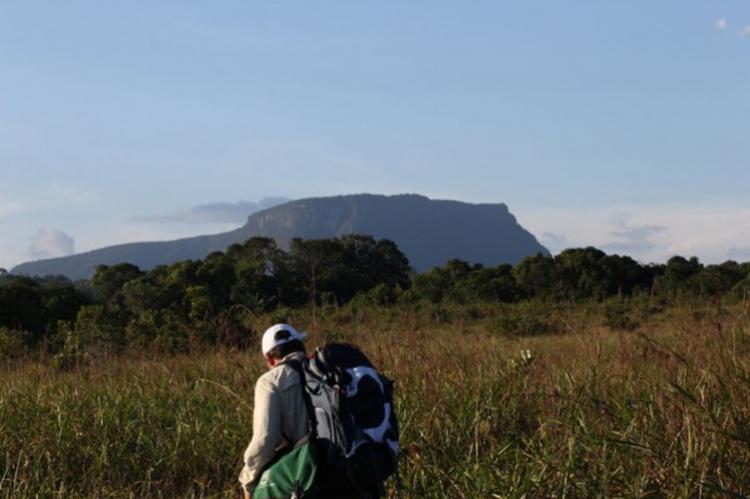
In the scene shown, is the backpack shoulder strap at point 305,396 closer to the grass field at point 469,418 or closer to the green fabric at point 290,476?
the green fabric at point 290,476

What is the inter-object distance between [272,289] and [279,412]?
16356 millimetres

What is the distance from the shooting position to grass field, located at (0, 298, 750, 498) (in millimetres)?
5250

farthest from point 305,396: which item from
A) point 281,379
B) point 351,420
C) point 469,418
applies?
point 469,418

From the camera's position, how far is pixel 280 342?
4.78 meters

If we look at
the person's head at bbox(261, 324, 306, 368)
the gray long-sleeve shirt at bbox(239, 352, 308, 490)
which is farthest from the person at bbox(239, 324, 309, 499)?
the person's head at bbox(261, 324, 306, 368)

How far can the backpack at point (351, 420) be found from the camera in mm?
4398

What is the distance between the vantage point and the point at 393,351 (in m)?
8.40

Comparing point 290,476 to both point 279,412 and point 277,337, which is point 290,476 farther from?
point 277,337

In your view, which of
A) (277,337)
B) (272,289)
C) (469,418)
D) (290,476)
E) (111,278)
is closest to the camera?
(290,476)

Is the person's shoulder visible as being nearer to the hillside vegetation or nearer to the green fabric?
the green fabric

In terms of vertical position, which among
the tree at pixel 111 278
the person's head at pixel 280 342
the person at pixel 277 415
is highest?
the tree at pixel 111 278

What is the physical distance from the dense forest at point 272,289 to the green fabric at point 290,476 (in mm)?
4221

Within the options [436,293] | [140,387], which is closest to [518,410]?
[140,387]

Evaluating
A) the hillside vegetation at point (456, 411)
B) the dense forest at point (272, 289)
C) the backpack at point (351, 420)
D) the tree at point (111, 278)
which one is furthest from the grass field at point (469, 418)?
the tree at point (111, 278)
